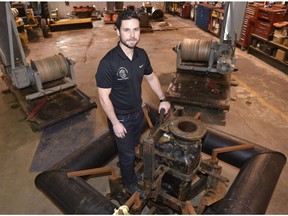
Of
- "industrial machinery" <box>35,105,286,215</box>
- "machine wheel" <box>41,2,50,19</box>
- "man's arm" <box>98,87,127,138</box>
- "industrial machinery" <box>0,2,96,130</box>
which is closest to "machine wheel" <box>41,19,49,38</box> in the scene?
"machine wheel" <box>41,2,50,19</box>

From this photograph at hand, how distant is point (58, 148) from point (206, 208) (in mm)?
2395

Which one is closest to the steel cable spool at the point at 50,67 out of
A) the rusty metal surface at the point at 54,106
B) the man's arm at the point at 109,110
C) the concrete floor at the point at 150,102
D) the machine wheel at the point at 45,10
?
the rusty metal surface at the point at 54,106

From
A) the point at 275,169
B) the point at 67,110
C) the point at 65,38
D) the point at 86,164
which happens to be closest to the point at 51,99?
the point at 67,110

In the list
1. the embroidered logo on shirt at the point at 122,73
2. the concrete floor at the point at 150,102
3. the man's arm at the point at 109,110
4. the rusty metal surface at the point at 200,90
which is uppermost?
the embroidered logo on shirt at the point at 122,73

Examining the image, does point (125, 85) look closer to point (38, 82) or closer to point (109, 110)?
point (109, 110)

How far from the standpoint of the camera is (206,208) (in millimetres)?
2498

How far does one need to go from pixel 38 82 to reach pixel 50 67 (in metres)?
0.37

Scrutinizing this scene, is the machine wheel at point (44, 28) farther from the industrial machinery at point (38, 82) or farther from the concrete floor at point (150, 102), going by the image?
the industrial machinery at point (38, 82)

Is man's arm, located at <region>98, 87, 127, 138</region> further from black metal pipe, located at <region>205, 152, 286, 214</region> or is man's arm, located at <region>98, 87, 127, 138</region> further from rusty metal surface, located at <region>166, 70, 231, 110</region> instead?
rusty metal surface, located at <region>166, 70, 231, 110</region>

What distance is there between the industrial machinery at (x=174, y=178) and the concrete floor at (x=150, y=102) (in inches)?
27.4

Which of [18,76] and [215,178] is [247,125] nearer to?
[215,178]

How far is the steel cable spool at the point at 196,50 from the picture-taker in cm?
531

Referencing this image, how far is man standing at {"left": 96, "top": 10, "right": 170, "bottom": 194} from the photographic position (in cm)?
201

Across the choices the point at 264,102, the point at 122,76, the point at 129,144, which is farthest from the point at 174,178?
the point at 264,102
